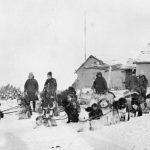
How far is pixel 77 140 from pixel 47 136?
126cm

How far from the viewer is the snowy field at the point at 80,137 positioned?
10750 mm

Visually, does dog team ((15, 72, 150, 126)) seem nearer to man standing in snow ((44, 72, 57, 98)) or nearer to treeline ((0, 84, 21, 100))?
man standing in snow ((44, 72, 57, 98))

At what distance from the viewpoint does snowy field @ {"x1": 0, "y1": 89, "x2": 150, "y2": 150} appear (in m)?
10.8

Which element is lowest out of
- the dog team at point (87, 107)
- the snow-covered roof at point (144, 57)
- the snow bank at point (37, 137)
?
the snow bank at point (37, 137)

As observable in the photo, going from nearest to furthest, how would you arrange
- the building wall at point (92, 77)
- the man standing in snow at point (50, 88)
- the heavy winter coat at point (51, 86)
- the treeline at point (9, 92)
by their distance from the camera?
1. the man standing in snow at point (50, 88)
2. the heavy winter coat at point (51, 86)
3. the treeline at point (9, 92)
4. the building wall at point (92, 77)

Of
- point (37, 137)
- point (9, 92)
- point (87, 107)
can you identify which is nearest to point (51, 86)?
point (87, 107)

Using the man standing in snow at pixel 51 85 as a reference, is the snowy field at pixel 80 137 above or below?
below

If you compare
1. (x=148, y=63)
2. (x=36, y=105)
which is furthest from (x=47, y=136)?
(x=148, y=63)

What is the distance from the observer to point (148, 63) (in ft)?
133

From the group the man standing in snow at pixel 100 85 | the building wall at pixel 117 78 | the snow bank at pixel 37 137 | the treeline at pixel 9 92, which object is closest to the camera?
the snow bank at pixel 37 137

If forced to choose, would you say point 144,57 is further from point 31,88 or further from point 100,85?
point 31,88

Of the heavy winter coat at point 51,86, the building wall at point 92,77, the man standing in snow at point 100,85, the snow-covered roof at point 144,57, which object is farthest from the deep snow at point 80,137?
the building wall at point 92,77

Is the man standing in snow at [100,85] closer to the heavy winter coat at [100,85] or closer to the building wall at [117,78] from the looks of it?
the heavy winter coat at [100,85]

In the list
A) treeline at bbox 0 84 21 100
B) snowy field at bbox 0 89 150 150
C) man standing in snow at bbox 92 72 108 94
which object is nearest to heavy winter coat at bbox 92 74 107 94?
man standing in snow at bbox 92 72 108 94
